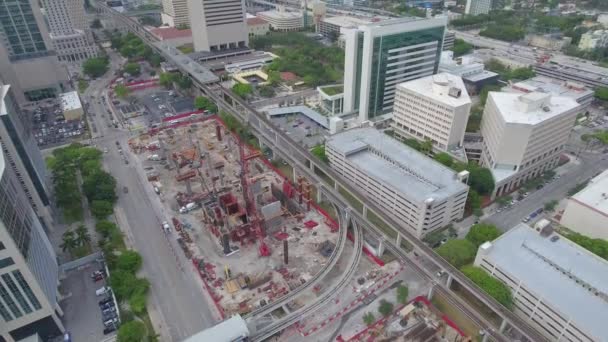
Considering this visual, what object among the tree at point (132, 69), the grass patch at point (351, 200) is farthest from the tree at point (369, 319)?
the tree at point (132, 69)

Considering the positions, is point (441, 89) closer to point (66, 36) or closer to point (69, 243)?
point (69, 243)

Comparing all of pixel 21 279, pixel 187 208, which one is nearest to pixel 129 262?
pixel 21 279

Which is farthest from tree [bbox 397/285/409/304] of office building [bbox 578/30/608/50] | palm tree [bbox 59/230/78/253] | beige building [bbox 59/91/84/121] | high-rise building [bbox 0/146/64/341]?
office building [bbox 578/30/608/50]

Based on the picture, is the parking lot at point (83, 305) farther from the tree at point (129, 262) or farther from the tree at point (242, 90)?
the tree at point (242, 90)

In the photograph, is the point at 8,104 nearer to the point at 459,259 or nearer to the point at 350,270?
the point at 350,270

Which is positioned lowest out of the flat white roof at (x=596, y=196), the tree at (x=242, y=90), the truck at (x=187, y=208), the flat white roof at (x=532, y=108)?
the truck at (x=187, y=208)

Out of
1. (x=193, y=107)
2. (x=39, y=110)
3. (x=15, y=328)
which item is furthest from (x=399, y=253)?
(x=39, y=110)
